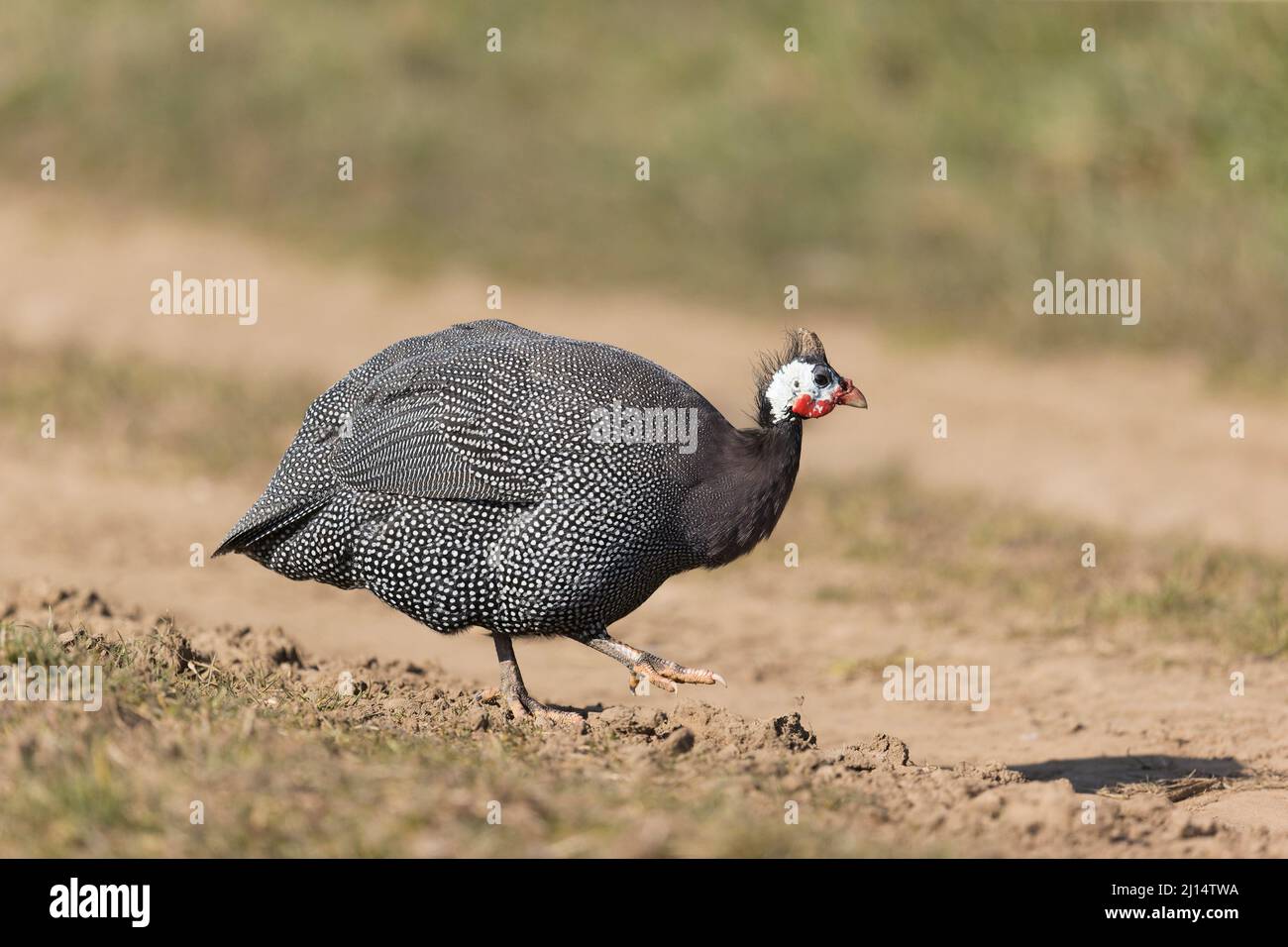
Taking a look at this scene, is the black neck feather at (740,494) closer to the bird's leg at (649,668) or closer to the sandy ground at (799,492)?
the bird's leg at (649,668)

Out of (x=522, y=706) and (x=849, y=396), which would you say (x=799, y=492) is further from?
(x=522, y=706)

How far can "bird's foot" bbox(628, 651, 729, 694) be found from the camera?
488cm

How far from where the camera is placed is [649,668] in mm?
4957

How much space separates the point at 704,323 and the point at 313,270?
292 cm

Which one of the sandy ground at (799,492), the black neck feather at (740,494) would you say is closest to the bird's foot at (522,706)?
the black neck feather at (740,494)

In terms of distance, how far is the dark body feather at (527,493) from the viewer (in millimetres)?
4805

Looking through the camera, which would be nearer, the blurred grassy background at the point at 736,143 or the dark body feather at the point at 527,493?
the dark body feather at the point at 527,493

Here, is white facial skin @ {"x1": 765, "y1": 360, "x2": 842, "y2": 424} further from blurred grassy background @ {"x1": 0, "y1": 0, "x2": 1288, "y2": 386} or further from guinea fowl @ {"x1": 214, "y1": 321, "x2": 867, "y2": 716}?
blurred grassy background @ {"x1": 0, "y1": 0, "x2": 1288, "y2": 386}

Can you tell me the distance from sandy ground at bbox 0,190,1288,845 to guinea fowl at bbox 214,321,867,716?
2.96 feet

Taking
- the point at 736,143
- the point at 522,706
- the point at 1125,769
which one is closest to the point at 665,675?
the point at 522,706

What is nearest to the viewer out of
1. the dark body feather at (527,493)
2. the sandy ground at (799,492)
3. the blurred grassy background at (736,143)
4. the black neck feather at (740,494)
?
the dark body feather at (527,493)

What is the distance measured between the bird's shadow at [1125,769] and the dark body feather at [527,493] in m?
1.25

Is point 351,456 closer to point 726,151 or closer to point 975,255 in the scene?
point 975,255

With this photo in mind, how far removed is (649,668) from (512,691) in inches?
19.4
